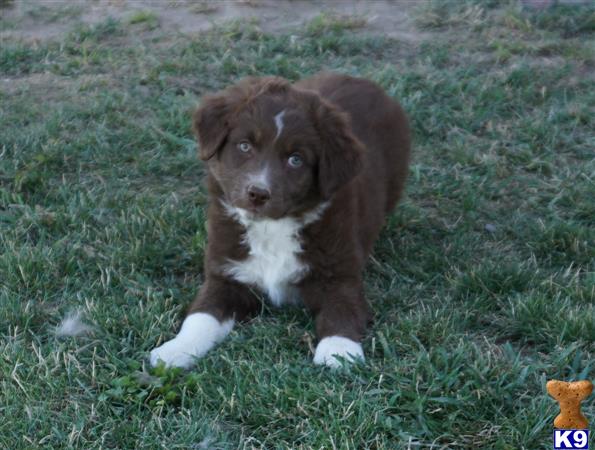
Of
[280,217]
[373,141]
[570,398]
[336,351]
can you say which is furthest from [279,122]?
[570,398]

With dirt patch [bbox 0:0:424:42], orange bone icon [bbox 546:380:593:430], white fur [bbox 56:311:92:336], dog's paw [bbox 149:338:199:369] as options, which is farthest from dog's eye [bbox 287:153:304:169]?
dirt patch [bbox 0:0:424:42]

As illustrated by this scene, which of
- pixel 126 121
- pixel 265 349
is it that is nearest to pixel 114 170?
pixel 126 121

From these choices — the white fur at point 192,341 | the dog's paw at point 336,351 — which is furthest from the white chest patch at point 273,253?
the dog's paw at point 336,351

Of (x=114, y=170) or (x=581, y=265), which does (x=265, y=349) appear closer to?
(x=581, y=265)

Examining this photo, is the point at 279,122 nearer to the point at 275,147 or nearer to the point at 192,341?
the point at 275,147

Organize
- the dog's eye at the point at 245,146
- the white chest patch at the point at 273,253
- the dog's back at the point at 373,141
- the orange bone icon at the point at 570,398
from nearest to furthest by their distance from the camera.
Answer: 1. the orange bone icon at the point at 570,398
2. the dog's eye at the point at 245,146
3. the white chest patch at the point at 273,253
4. the dog's back at the point at 373,141

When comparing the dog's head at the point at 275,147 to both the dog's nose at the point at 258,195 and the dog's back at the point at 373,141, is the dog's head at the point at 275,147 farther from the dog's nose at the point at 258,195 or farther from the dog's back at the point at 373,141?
the dog's back at the point at 373,141

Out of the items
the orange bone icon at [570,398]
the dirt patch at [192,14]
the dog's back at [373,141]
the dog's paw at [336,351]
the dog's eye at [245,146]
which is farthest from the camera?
the dirt patch at [192,14]

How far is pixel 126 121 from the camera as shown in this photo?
6629 millimetres

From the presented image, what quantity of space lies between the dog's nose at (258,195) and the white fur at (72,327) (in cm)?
95

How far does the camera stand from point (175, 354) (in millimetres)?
4176

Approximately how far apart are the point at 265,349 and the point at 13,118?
3.26 m

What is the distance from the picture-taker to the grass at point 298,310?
3.70m

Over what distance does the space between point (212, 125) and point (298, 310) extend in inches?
38.9
